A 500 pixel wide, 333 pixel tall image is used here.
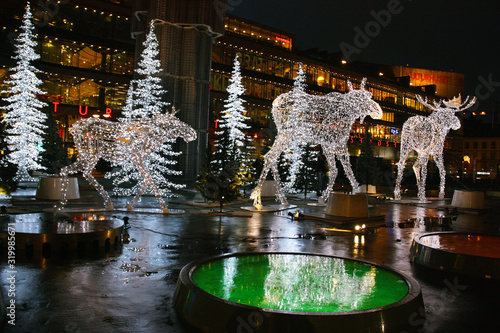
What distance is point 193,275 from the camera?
205 inches

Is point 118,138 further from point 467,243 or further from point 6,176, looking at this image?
point 467,243

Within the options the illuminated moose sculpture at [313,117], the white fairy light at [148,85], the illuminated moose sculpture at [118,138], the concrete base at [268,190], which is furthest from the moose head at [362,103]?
the white fairy light at [148,85]

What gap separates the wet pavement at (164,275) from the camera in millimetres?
4324

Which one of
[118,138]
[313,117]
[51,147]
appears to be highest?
[313,117]

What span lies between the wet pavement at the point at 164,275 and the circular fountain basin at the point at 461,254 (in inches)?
6.0

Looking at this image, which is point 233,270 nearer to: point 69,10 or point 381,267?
point 381,267

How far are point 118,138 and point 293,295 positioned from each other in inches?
360

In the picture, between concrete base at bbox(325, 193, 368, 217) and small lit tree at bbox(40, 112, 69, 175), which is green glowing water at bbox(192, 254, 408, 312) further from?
small lit tree at bbox(40, 112, 69, 175)

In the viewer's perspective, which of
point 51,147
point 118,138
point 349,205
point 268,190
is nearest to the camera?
point 349,205

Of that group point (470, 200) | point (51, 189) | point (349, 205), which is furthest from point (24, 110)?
point (470, 200)

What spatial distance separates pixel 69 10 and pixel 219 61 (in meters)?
15.3

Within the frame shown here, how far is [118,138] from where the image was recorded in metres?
12.5

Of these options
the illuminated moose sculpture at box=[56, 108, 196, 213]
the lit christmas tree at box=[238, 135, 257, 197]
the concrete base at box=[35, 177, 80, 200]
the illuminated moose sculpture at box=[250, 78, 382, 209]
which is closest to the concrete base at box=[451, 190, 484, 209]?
the illuminated moose sculpture at box=[250, 78, 382, 209]

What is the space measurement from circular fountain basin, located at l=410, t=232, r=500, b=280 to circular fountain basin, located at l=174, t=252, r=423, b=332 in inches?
60.3
